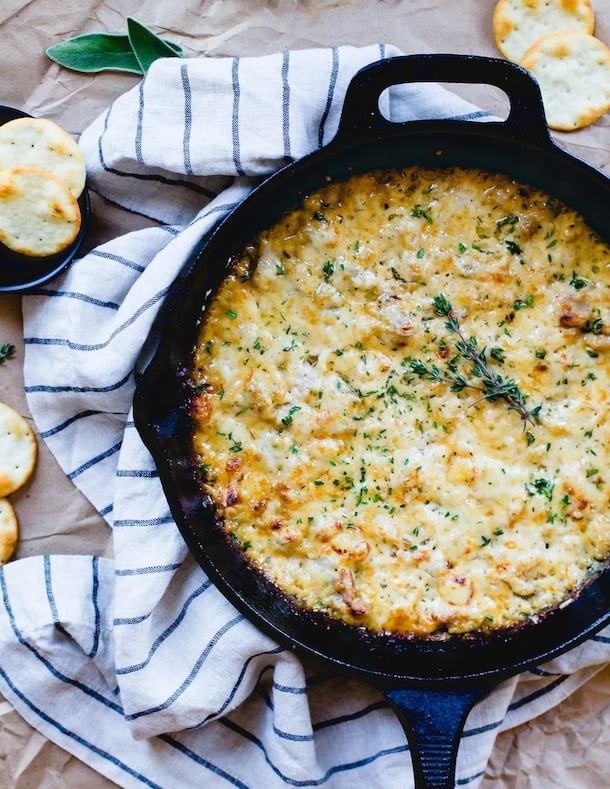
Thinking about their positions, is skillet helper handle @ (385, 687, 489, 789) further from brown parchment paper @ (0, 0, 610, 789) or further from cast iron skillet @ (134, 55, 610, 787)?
brown parchment paper @ (0, 0, 610, 789)

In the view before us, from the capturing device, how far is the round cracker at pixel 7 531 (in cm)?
326

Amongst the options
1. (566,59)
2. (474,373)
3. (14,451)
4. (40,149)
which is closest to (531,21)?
(566,59)

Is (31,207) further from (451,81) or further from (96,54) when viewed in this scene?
(451,81)

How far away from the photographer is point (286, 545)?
3000 millimetres

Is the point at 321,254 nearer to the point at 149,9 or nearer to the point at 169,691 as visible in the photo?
the point at 149,9

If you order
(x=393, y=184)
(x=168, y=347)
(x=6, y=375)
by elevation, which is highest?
(x=393, y=184)

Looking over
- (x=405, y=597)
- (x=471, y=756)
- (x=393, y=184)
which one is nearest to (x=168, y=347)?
(x=393, y=184)

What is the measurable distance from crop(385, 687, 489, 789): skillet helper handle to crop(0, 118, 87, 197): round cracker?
82.8 inches

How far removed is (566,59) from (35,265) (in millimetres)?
2122

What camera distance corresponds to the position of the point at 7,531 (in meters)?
3.26

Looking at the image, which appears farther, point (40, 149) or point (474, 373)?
point (40, 149)

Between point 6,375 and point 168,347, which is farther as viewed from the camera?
point 6,375

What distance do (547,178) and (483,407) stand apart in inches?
31.8

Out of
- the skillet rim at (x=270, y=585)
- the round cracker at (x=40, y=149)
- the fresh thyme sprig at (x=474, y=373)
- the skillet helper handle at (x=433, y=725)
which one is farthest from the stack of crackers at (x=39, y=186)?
the skillet helper handle at (x=433, y=725)
